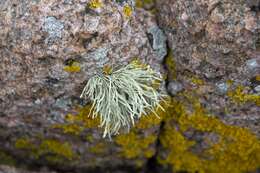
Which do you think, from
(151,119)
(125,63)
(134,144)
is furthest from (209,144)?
(125,63)

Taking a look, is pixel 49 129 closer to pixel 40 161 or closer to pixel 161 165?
pixel 40 161

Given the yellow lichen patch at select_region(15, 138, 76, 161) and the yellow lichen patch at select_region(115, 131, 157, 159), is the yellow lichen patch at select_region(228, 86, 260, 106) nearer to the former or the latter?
the yellow lichen patch at select_region(115, 131, 157, 159)

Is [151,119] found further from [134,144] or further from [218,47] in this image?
[218,47]

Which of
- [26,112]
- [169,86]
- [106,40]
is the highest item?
[106,40]

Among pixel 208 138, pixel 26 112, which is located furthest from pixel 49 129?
pixel 208 138

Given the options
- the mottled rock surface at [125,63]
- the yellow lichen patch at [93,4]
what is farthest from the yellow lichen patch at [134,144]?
the yellow lichen patch at [93,4]

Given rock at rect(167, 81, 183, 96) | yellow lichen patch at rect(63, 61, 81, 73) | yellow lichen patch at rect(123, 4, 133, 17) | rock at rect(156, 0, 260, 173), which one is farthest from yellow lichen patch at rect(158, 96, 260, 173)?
yellow lichen patch at rect(63, 61, 81, 73)
